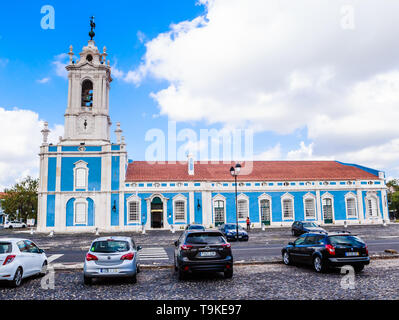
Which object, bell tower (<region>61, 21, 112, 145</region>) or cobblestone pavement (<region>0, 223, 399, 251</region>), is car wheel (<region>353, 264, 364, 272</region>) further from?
bell tower (<region>61, 21, 112, 145</region>)

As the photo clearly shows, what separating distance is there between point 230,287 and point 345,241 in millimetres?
4398

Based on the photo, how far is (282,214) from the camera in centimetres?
4381

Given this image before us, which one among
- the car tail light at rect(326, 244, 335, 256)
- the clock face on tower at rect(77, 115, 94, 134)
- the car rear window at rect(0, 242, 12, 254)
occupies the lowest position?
the car tail light at rect(326, 244, 335, 256)

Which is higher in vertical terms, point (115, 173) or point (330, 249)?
point (115, 173)

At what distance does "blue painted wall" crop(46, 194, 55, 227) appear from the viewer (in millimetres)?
39562

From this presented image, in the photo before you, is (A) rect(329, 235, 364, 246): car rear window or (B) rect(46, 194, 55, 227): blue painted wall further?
(B) rect(46, 194, 55, 227): blue painted wall

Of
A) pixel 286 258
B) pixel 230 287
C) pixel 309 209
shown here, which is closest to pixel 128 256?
pixel 230 287

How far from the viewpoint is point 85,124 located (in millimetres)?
42375

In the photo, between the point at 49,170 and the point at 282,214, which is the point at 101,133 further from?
the point at 282,214

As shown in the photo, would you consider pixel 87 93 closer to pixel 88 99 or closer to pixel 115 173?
pixel 88 99

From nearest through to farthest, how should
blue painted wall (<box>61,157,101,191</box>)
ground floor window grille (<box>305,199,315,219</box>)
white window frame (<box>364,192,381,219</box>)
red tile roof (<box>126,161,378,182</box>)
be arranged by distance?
blue painted wall (<box>61,157,101,191</box>), red tile roof (<box>126,161,378,182</box>), ground floor window grille (<box>305,199,315,219</box>), white window frame (<box>364,192,381,219</box>)

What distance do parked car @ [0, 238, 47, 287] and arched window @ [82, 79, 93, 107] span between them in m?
35.7

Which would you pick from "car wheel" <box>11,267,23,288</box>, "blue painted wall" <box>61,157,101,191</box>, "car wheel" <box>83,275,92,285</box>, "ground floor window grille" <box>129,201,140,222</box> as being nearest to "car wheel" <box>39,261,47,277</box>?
"car wheel" <box>11,267,23,288</box>
